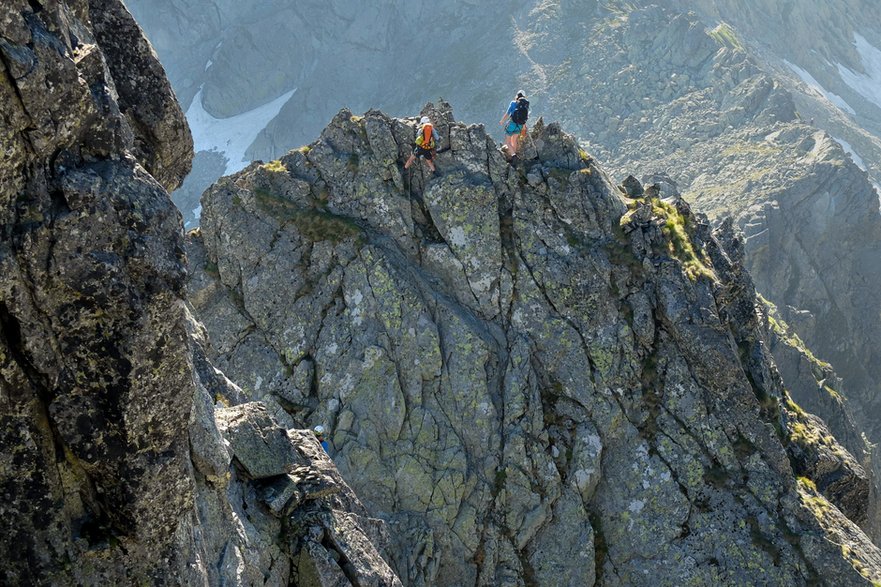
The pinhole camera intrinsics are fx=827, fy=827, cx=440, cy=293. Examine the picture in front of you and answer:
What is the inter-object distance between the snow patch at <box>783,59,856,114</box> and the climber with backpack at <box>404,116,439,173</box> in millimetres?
126104

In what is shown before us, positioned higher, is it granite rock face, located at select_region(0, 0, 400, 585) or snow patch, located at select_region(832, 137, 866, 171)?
snow patch, located at select_region(832, 137, 866, 171)

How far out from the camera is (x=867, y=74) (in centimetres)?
15450

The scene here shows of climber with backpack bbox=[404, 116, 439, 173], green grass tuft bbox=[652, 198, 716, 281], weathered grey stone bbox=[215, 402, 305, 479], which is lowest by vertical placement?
weathered grey stone bbox=[215, 402, 305, 479]

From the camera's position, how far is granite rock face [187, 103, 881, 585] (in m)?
28.5

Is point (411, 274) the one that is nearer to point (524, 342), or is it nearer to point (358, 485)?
point (524, 342)

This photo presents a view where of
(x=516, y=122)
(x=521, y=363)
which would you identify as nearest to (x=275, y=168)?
(x=516, y=122)

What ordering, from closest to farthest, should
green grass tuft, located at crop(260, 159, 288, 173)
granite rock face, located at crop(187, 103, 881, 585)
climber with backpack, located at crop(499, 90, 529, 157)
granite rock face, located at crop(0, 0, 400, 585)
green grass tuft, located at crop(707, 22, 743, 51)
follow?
1. granite rock face, located at crop(0, 0, 400, 585)
2. granite rock face, located at crop(187, 103, 881, 585)
3. climber with backpack, located at crop(499, 90, 529, 157)
4. green grass tuft, located at crop(260, 159, 288, 173)
5. green grass tuft, located at crop(707, 22, 743, 51)

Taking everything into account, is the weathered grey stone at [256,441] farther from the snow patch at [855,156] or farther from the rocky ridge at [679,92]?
the snow patch at [855,156]

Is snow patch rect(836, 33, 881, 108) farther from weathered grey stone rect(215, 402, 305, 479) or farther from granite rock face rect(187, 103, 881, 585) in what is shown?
weathered grey stone rect(215, 402, 305, 479)

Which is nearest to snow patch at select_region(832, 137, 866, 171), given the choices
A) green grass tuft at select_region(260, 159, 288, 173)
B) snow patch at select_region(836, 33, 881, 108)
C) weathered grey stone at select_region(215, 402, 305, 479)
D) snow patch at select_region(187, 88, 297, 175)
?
snow patch at select_region(836, 33, 881, 108)

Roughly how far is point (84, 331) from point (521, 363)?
20772 mm

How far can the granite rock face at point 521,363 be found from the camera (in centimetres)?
2852

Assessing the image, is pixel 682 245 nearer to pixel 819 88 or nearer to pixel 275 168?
pixel 275 168

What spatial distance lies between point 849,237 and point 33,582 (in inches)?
3260
